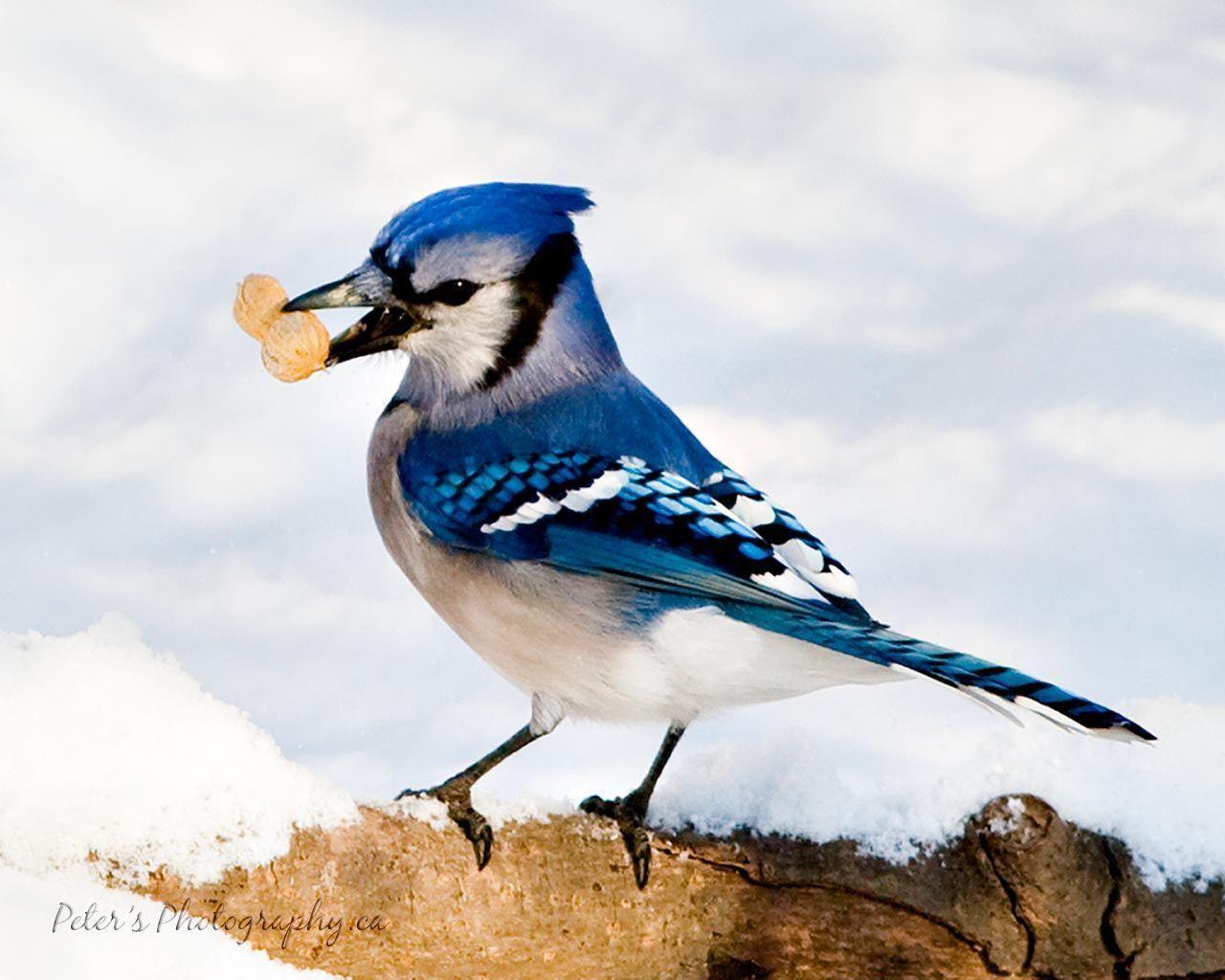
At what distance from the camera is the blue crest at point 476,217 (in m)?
2.92

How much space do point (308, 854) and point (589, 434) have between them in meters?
0.91

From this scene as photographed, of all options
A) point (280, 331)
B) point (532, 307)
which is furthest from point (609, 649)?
point (280, 331)

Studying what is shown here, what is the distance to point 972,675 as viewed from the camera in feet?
7.82

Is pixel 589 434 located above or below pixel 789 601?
above

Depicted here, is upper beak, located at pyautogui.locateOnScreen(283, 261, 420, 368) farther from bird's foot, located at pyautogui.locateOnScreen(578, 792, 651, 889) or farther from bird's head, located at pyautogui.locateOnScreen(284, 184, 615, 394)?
bird's foot, located at pyautogui.locateOnScreen(578, 792, 651, 889)

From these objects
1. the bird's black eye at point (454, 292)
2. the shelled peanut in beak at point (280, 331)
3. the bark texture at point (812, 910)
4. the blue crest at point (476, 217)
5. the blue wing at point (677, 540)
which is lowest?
the bark texture at point (812, 910)

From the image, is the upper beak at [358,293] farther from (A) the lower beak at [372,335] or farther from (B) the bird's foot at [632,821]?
(B) the bird's foot at [632,821]

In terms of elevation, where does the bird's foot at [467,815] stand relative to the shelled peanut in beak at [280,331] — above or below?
below

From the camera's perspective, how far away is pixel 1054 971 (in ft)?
9.18

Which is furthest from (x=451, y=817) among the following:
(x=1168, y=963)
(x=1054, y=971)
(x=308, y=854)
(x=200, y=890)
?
(x=1168, y=963)

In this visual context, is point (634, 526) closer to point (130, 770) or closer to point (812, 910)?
point (812, 910)

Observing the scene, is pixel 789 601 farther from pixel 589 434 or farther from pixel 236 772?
pixel 236 772

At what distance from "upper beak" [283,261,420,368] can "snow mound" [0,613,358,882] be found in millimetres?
775

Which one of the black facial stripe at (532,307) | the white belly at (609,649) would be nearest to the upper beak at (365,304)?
the black facial stripe at (532,307)
